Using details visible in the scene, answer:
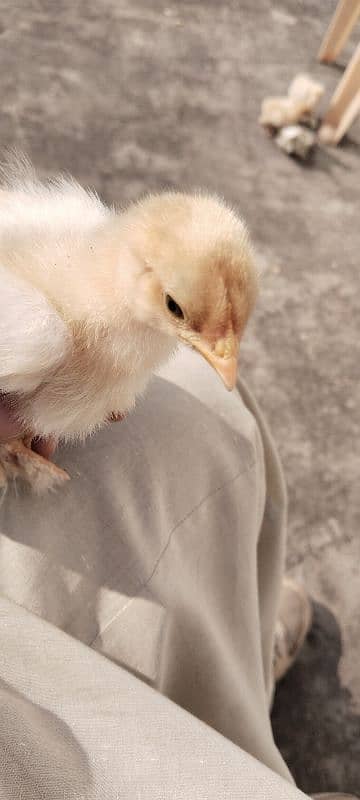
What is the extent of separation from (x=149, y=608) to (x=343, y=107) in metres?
1.94

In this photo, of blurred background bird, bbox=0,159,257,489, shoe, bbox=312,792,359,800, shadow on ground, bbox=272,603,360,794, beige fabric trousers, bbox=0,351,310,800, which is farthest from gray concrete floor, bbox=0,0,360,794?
blurred background bird, bbox=0,159,257,489

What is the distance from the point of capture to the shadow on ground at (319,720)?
1.16 m

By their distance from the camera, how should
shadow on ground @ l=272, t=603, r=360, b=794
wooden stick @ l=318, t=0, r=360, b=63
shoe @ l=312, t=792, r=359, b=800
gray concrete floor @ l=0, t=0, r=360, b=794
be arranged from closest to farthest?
shoe @ l=312, t=792, r=359, b=800, shadow on ground @ l=272, t=603, r=360, b=794, gray concrete floor @ l=0, t=0, r=360, b=794, wooden stick @ l=318, t=0, r=360, b=63

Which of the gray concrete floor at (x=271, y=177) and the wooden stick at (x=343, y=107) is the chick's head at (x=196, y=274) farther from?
the wooden stick at (x=343, y=107)

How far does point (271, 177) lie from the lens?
1988mm

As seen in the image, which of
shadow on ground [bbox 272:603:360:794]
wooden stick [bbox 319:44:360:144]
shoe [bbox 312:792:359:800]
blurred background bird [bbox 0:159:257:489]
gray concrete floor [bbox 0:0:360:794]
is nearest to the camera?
blurred background bird [bbox 0:159:257:489]

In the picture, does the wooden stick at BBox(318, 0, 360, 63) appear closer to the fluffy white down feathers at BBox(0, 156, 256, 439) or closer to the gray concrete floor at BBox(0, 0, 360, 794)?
the gray concrete floor at BBox(0, 0, 360, 794)

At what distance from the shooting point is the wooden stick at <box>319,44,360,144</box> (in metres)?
1.97

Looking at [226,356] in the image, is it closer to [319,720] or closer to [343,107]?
[319,720]

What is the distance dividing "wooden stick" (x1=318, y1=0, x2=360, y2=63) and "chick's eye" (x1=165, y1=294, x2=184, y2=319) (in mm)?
2072

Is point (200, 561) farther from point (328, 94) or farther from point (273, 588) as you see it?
point (328, 94)

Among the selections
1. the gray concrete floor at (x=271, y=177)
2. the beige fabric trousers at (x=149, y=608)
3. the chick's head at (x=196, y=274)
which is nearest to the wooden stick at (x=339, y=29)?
the gray concrete floor at (x=271, y=177)

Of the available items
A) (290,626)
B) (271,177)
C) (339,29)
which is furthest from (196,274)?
(339,29)

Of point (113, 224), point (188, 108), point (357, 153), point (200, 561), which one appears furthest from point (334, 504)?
point (188, 108)
